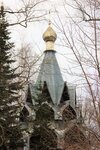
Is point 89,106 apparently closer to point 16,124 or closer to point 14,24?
point 14,24

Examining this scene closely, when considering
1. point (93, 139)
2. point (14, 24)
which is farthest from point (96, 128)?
point (14, 24)

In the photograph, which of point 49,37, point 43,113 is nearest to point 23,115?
point 43,113

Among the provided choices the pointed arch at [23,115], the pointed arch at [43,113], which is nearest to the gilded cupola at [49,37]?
the pointed arch at [23,115]

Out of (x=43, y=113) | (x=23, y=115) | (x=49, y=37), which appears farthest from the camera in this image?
(x=49, y=37)

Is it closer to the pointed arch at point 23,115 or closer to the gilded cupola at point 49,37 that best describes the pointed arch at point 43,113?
the pointed arch at point 23,115

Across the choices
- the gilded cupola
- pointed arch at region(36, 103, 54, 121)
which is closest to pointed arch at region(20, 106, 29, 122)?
pointed arch at region(36, 103, 54, 121)

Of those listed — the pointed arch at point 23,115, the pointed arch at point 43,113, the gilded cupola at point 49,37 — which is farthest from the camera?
the gilded cupola at point 49,37

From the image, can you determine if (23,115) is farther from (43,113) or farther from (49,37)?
(49,37)

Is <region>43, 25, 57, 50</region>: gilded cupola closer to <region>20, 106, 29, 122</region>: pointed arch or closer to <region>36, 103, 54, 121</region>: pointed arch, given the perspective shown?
<region>20, 106, 29, 122</region>: pointed arch

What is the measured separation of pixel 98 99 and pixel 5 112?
11.2 meters

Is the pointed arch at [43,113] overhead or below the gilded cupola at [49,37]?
below

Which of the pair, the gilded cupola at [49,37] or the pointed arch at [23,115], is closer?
the pointed arch at [23,115]

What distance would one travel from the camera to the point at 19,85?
41.0 feet

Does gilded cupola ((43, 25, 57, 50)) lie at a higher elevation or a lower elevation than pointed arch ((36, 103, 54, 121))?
higher
